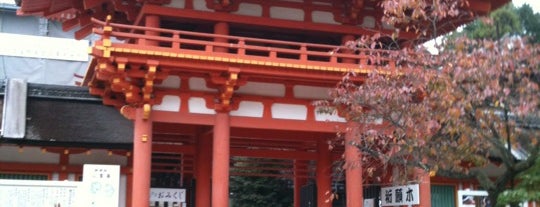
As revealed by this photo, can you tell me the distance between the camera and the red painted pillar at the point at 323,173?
14.8 m

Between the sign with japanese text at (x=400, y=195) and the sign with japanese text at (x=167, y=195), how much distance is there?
433 cm

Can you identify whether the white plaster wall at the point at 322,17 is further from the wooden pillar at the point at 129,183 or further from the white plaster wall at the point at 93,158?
the white plaster wall at the point at 93,158

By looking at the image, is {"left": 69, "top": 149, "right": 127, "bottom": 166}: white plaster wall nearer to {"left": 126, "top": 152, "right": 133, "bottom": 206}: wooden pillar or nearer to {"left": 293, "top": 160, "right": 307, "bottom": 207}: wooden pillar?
{"left": 126, "top": 152, "right": 133, "bottom": 206}: wooden pillar

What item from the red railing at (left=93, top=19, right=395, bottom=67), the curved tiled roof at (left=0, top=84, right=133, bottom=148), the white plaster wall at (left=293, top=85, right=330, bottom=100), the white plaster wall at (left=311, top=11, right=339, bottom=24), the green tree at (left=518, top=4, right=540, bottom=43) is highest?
the green tree at (left=518, top=4, right=540, bottom=43)

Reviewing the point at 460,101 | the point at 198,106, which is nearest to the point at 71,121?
the point at 198,106

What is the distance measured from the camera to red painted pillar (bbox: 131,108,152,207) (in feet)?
36.2

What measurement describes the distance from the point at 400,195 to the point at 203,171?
4.16 m

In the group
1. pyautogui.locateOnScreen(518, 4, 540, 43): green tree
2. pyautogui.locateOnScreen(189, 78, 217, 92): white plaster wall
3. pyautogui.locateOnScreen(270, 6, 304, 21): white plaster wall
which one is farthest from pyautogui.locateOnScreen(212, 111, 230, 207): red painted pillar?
pyautogui.locateOnScreen(518, 4, 540, 43): green tree

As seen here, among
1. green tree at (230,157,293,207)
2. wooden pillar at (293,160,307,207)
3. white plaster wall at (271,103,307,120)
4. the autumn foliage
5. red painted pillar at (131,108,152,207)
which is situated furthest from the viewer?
green tree at (230,157,293,207)

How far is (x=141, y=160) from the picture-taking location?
11.2 m

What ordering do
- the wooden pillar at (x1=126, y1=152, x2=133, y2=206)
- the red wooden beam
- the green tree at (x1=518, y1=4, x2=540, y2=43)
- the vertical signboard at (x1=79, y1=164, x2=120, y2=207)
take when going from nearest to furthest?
the vertical signboard at (x1=79, y1=164, x2=120, y2=207), the wooden pillar at (x1=126, y1=152, x2=133, y2=206), the red wooden beam, the green tree at (x1=518, y1=4, x2=540, y2=43)

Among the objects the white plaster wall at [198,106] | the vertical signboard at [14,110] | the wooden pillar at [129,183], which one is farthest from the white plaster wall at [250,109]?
the vertical signboard at [14,110]

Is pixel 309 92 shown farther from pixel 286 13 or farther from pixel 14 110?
pixel 14 110

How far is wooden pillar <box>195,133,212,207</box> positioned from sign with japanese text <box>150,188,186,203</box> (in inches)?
12.6
